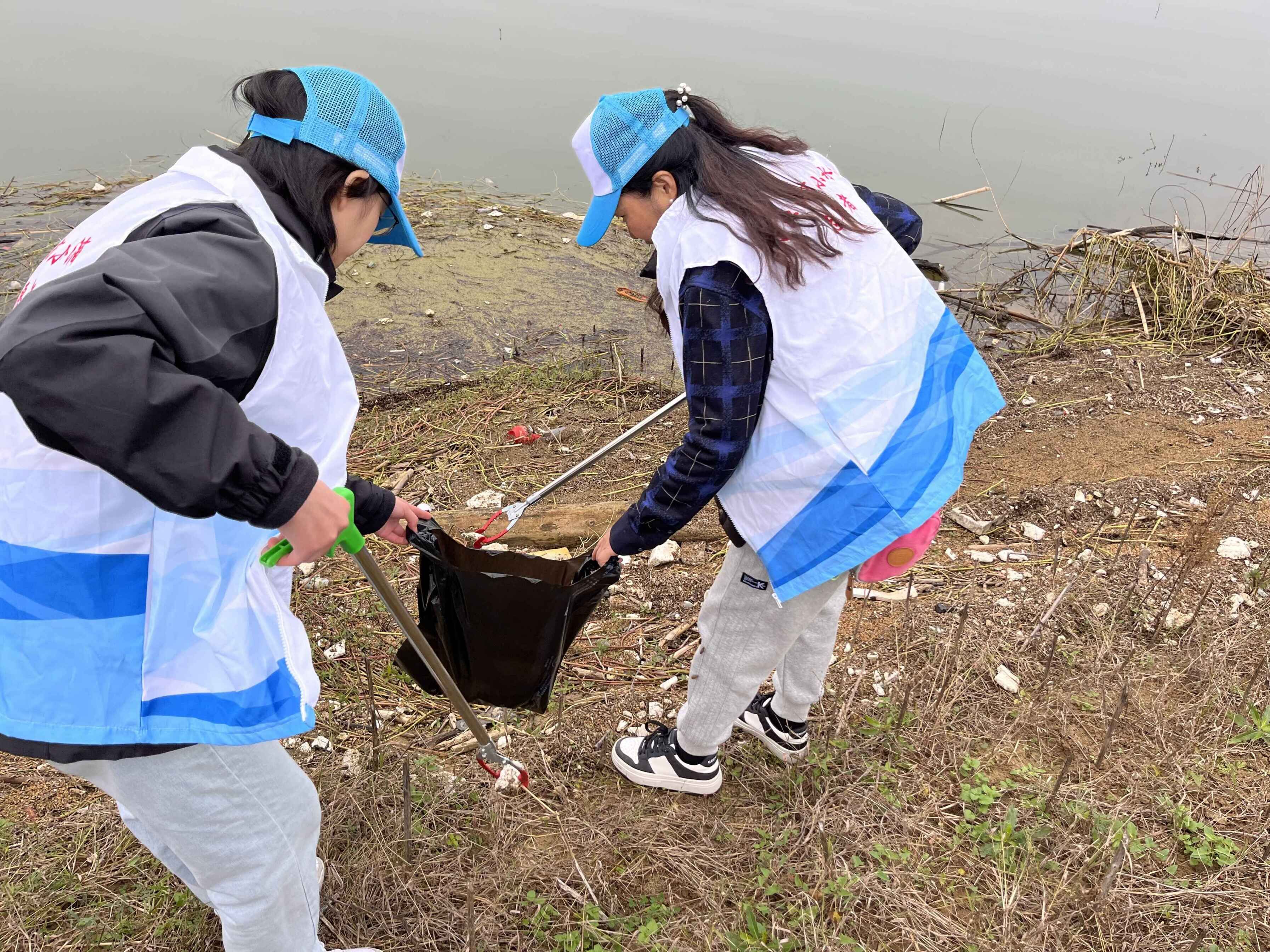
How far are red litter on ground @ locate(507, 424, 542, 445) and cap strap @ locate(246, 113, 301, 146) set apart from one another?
2.74 metres

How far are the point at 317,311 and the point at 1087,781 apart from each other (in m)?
2.12

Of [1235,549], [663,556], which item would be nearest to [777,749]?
[663,556]

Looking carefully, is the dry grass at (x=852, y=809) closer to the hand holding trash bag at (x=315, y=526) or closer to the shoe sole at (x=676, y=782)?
the shoe sole at (x=676, y=782)

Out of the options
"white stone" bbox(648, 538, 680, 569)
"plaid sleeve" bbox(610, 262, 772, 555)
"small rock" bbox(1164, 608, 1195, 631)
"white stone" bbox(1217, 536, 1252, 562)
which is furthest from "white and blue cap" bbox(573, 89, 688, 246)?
"white stone" bbox(1217, 536, 1252, 562)

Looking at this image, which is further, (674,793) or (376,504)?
(674,793)

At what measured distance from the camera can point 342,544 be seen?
1.32 meters

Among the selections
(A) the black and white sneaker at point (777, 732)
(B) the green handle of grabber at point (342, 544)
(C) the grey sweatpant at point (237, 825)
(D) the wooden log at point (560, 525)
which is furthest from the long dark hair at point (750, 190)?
(D) the wooden log at point (560, 525)

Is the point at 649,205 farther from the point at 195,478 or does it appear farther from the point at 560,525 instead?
the point at 560,525

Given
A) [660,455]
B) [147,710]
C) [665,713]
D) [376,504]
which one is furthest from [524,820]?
[660,455]

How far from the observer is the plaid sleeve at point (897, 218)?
2.23 m

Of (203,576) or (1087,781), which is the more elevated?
(203,576)

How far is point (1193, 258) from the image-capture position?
17.2ft

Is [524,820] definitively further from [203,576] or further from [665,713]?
[203,576]

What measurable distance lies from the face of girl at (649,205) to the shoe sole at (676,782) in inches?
54.2
